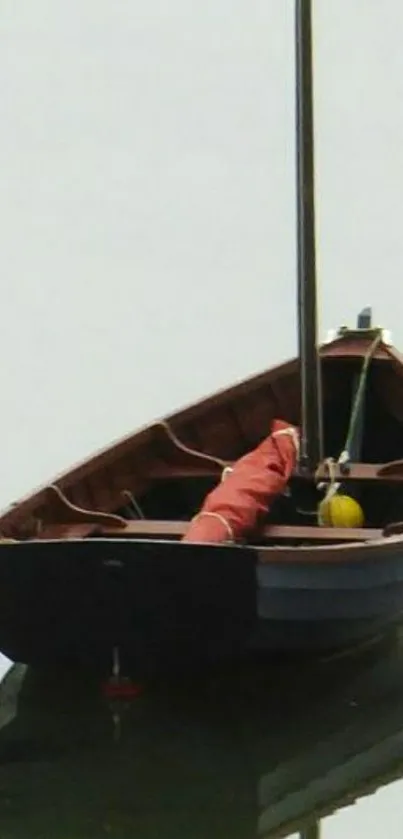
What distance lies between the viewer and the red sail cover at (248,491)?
609cm

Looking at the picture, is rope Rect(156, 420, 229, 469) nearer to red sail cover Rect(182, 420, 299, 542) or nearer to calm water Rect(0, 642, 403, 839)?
red sail cover Rect(182, 420, 299, 542)

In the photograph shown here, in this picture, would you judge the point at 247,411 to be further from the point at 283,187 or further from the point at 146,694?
the point at 283,187

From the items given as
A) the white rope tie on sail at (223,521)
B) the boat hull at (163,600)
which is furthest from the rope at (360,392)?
the boat hull at (163,600)

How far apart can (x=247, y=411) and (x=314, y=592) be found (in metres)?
1.40

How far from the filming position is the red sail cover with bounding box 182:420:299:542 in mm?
6094

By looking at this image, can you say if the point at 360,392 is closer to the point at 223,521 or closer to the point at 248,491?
the point at 248,491

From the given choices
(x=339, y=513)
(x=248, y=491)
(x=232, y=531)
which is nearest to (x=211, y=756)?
(x=232, y=531)

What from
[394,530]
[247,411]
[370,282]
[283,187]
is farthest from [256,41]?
[394,530]

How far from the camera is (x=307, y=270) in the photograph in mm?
6660

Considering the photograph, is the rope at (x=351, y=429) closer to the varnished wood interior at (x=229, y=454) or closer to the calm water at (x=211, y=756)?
the varnished wood interior at (x=229, y=454)

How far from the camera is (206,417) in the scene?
278 inches

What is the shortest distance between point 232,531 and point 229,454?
100 centimetres

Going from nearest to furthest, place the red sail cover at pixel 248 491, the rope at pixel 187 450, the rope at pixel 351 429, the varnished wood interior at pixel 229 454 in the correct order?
the red sail cover at pixel 248 491
the varnished wood interior at pixel 229 454
the rope at pixel 351 429
the rope at pixel 187 450

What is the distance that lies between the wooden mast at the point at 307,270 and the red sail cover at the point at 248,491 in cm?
7
